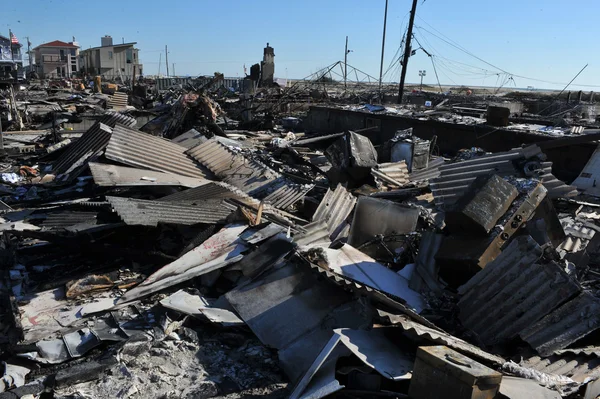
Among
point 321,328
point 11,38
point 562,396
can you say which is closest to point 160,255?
point 321,328

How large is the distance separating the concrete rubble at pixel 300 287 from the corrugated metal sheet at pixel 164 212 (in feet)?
0.10

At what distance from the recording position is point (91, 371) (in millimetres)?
3611

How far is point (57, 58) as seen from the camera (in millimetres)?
64875

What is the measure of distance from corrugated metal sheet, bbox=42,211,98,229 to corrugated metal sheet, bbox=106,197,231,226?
11.6 inches

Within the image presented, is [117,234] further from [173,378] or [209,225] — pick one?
[173,378]

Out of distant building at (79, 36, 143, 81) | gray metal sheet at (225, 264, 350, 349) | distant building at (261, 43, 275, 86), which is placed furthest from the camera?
distant building at (79, 36, 143, 81)

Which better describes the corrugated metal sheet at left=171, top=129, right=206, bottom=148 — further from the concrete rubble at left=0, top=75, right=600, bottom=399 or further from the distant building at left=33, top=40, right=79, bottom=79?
the distant building at left=33, top=40, right=79, bottom=79

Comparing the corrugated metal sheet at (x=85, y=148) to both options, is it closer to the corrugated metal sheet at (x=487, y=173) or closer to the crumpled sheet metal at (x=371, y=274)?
the crumpled sheet metal at (x=371, y=274)

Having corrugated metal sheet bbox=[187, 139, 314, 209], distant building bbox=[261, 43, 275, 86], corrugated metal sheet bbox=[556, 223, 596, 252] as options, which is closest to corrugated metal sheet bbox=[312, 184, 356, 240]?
corrugated metal sheet bbox=[187, 139, 314, 209]

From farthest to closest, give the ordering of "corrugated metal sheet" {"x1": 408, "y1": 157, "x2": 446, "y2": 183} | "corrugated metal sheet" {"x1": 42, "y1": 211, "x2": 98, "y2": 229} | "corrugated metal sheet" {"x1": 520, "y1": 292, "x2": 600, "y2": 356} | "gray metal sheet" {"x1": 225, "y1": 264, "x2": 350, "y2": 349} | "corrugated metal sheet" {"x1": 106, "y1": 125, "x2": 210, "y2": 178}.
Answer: "corrugated metal sheet" {"x1": 408, "y1": 157, "x2": 446, "y2": 183}
"corrugated metal sheet" {"x1": 106, "y1": 125, "x2": 210, "y2": 178}
"corrugated metal sheet" {"x1": 42, "y1": 211, "x2": 98, "y2": 229}
"gray metal sheet" {"x1": 225, "y1": 264, "x2": 350, "y2": 349}
"corrugated metal sheet" {"x1": 520, "y1": 292, "x2": 600, "y2": 356}

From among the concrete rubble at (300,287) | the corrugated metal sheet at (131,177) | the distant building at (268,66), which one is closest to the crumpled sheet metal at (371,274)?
the concrete rubble at (300,287)

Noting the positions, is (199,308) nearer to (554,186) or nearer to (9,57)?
(554,186)

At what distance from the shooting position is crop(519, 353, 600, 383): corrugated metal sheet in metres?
3.33

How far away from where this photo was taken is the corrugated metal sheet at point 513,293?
389cm
